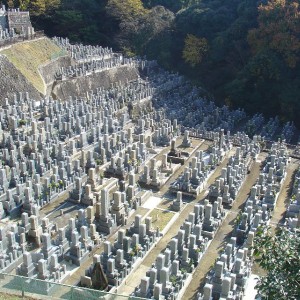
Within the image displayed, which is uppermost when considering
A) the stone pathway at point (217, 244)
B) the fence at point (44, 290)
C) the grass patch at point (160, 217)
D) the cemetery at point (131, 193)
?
the fence at point (44, 290)

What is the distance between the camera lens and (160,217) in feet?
74.0

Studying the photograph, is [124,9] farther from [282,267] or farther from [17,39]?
[282,267]

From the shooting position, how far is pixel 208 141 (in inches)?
1344

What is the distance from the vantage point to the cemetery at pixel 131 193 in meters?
17.4

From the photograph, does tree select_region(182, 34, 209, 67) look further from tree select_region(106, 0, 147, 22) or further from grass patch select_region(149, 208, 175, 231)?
grass patch select_region(149, 208, 175, 231)

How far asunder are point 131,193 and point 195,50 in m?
Result: 35.3

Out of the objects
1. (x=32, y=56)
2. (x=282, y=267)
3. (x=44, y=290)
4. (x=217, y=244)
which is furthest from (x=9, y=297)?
(x=32, y=56)

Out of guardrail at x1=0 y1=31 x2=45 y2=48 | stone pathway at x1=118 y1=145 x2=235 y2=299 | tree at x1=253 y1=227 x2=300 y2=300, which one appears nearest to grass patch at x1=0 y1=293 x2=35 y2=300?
stone pathway at x1=118 y1=145 x2=235 y2=299

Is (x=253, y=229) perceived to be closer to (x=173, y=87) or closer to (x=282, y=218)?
(x=282, y=218)

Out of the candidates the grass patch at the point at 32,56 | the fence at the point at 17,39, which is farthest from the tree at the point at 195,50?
the fence at the point at 17,39

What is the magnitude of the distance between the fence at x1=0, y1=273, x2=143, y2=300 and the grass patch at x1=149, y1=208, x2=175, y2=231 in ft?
31.4

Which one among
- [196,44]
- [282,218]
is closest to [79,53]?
[196,44]

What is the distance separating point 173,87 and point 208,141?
16417 millimetres

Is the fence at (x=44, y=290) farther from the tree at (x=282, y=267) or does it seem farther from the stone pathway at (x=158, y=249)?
the stone pathway at (x=158, y=249)
